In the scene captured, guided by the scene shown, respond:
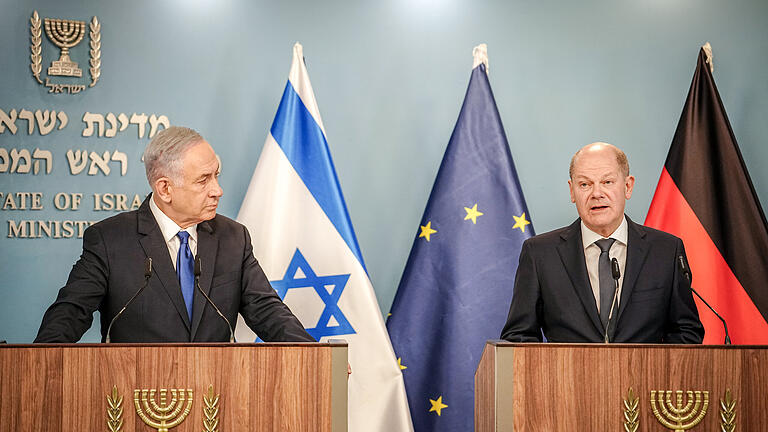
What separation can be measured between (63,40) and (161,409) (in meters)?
2.77

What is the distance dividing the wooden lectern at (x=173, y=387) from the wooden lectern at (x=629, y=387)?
1.64 feet

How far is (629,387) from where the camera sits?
85.1 inches

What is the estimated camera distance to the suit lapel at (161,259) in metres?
2.87

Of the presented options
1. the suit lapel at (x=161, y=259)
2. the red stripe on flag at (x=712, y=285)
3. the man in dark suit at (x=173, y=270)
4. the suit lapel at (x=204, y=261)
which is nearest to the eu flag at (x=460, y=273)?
the red stripe on flag at (x=712, y=285)

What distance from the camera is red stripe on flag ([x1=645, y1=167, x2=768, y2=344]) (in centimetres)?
386

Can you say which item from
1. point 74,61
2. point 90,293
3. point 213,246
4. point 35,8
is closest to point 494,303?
point 213,246

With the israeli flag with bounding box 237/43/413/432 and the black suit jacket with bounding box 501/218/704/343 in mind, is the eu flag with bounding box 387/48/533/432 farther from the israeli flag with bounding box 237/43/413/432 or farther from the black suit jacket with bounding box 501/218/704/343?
the black suit jacket with bounding box 501/218/704/343

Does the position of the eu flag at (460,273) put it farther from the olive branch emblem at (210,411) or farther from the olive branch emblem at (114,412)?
the olive branch emblem at (114,412)

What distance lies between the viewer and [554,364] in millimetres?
2188

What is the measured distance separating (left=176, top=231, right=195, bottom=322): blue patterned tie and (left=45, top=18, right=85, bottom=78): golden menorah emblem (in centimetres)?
171

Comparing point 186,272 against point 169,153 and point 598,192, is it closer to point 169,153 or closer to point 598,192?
point 169,153

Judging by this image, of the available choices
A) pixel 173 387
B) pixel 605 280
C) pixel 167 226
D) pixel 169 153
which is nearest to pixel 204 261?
pixel 167 226

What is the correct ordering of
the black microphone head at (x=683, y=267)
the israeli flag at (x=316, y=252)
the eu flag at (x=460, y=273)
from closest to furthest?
1. the black microphone head at (x=683, y=267)
2. the israeli flag at (x=316, y=252)
3. the eu flag at (x=460, y=273)

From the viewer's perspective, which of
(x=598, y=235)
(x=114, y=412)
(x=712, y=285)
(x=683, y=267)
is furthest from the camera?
(x=712, y=285)
